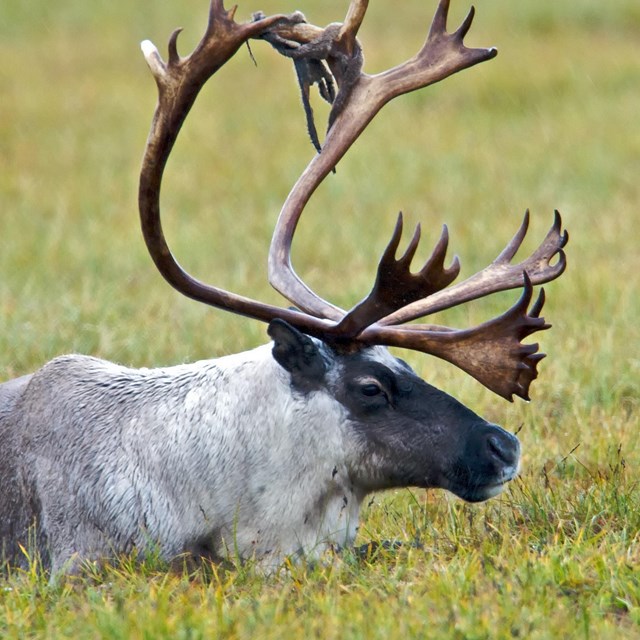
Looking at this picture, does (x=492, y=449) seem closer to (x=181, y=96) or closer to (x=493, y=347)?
(x=493, y=347)

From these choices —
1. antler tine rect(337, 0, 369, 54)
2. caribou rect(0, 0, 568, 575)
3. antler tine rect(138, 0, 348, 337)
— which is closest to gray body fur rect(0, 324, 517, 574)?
caribou rect(0, 0, 568, 575)

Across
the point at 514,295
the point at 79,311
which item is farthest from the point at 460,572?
the point at 514,295

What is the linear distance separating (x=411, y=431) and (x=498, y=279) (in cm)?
67

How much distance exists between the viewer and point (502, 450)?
4484mm

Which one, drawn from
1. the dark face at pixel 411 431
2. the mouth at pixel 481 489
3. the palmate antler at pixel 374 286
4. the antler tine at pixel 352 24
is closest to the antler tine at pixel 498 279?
the palmate antler at pixel 374 286

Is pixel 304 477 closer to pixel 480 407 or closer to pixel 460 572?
pixel 460 572

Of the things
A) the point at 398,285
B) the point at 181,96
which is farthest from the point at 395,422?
the point at 181,96

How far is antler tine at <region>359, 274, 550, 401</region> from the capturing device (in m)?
4.61

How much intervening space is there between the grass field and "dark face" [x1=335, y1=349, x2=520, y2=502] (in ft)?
0.70

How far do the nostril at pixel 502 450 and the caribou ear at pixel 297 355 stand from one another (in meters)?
0.60

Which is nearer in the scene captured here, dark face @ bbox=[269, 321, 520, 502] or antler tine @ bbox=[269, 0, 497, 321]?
dark face @ bbox=[269, 321, 520, 502]

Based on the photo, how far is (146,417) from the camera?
4.83m

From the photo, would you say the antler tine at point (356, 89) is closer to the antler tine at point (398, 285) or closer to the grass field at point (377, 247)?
the antler tine at point (398, 285)

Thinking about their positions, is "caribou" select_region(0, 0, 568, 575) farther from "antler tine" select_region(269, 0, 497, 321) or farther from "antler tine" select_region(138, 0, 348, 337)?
"antler tine" select_region(269, 0, 497, 321)
